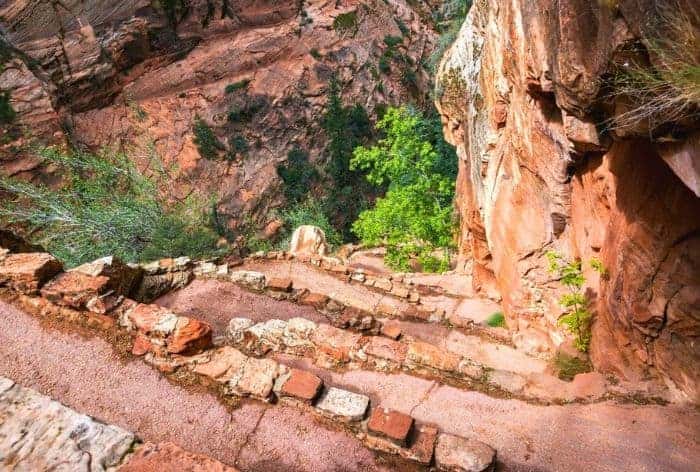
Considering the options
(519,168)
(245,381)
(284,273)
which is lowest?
(284,273)

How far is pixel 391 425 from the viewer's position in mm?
4051

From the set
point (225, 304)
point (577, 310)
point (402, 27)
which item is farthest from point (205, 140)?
point (577, 310)

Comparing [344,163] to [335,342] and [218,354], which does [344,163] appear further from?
[218,354]

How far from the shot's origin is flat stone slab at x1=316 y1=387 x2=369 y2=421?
166 inches

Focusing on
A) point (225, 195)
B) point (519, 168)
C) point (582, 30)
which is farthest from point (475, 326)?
point (225, 195)

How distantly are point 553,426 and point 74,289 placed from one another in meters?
6.32

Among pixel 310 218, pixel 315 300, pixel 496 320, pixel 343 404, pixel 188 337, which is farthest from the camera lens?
pixel 310 218

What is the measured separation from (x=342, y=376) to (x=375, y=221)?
9.50m

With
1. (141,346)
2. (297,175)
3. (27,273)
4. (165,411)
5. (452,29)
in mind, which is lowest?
(297,175)

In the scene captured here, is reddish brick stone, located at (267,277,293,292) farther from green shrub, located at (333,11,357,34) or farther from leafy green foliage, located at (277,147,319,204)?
green shrub, located at (333,11,357,34)

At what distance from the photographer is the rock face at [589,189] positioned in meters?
3.54

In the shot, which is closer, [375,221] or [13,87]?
[375,221]

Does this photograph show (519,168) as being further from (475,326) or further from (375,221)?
(375,221)

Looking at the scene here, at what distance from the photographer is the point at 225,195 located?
21188 millimetres
